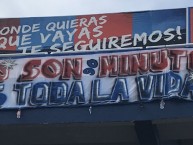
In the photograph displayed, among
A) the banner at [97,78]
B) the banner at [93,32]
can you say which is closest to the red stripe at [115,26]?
the banner at [93,32]

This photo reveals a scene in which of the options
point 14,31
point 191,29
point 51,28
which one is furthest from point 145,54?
point 14,31

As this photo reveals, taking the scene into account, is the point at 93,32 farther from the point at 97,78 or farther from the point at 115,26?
the point at 97,78

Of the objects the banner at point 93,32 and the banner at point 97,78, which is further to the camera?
the banner at point 93,32

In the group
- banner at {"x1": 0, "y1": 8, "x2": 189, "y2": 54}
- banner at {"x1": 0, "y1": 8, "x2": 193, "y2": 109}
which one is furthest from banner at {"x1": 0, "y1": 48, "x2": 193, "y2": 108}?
banner at {"x1": 0, "y1": 8, "x2": 189, "y2": 54}

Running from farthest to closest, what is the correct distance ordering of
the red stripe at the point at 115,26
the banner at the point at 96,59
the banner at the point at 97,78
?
the red stripe at the point at 115,26, the banner at the point at 96,59, the banner at the point at 97,78

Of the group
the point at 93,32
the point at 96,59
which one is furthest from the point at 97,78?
the point at 93,32

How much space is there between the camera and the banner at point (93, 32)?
15.1 meters

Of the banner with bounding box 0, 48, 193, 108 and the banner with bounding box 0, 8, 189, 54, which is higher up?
the banner with bounding box 0, 8, 189, 54

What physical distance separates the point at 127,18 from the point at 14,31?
378 centimetres

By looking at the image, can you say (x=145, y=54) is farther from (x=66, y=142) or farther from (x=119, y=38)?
(x=66, y=142)

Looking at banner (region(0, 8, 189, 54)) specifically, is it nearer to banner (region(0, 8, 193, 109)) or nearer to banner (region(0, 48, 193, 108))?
banner (region(0, 8, 193, 109))

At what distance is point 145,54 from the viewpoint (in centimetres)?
1409

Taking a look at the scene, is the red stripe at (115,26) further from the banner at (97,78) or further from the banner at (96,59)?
the banner at (97,78)

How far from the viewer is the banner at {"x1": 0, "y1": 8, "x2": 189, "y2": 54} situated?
49.4 feet
